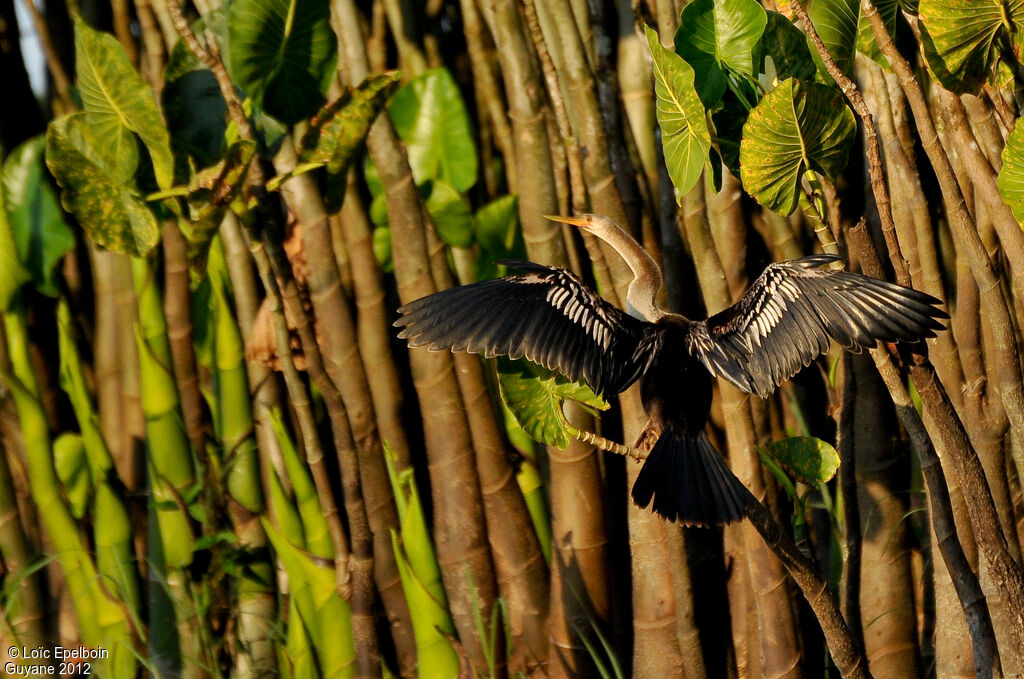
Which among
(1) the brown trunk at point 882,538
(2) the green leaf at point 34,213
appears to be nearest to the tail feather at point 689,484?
(1) the brown trunk at point 882,538

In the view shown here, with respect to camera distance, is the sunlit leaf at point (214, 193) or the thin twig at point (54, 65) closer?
the sunlit leaf at point (214, 193)

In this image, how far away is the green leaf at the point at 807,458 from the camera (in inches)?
63.8

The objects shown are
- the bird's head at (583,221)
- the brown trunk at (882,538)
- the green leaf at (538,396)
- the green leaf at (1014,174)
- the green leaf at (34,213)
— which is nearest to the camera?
the green leaf at (1014,174)

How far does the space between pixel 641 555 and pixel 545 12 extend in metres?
1.13

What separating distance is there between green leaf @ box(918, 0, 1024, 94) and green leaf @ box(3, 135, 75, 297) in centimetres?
193

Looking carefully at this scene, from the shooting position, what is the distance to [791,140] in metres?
1.51

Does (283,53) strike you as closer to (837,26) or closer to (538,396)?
(538,396)

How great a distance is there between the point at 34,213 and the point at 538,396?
4.54 ft

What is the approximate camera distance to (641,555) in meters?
2.13

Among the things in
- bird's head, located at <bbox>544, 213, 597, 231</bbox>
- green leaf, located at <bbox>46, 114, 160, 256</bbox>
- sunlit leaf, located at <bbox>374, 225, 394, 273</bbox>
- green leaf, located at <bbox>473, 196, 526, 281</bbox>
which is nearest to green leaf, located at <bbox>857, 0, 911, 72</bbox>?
bird's head, located at <bbox>544, 213, 597, 231</bbox>

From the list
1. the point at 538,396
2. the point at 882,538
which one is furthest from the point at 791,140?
the point at 882,538

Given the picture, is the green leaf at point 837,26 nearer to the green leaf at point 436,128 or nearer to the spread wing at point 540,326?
the spread wing at point 540,326

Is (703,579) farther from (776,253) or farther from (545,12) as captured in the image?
(545,12)

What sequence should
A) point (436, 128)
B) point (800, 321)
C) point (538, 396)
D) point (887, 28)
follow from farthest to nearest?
point (436, 128)
point (538, 396)
point (887, 28)
point (800, 321)
